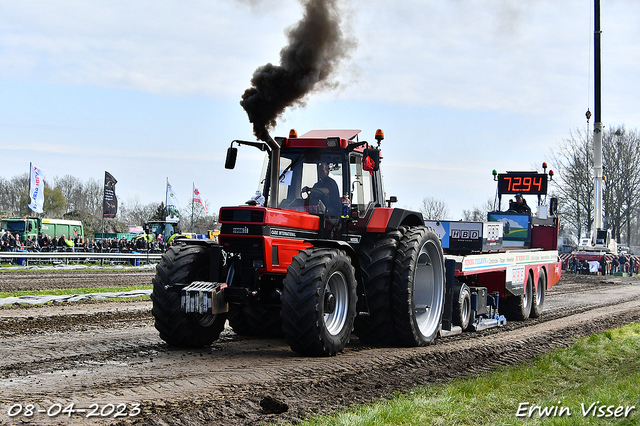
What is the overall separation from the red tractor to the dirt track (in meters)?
0.34

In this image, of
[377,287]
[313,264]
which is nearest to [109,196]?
[377,287]

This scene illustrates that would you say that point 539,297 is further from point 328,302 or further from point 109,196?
point 109,196

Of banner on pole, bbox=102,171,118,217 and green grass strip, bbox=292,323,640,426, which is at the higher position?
banner on pole, bbox=102,171,118,217

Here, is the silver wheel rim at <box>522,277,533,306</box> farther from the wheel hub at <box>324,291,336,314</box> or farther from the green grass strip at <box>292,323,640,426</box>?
the wheel hub at <box>324,291,336,314</box>

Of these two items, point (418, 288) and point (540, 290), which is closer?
point (418, 288)

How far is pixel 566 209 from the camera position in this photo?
48.9m

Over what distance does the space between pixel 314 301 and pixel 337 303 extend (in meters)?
0.94

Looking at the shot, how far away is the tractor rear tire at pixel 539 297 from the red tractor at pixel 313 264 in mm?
5118

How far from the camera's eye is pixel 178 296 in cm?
807

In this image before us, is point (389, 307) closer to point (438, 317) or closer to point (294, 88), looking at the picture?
point (438, 317)

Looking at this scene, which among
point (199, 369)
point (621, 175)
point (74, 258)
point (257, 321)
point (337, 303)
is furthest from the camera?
point (621, 175)

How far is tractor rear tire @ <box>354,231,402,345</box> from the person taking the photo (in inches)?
345

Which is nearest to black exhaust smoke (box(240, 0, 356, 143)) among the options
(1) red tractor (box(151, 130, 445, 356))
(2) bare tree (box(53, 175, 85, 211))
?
(1) red tractor (box(151, 130, 445, 356))

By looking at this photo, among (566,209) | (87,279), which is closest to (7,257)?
(87,279)
